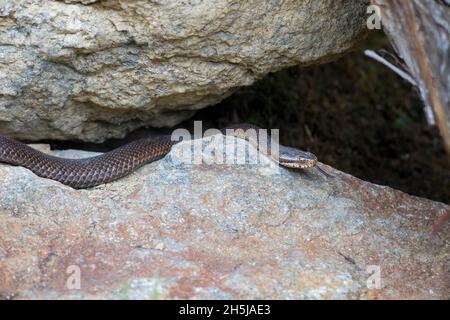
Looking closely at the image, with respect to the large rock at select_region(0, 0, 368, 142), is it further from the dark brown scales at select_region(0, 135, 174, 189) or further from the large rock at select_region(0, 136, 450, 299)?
the large rock at select_region(0, 136, 450, 299)

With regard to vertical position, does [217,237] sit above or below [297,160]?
below

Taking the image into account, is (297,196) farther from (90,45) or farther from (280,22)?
(90,45)

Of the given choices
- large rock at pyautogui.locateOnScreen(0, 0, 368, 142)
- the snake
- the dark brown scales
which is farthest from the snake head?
the dark brown scales

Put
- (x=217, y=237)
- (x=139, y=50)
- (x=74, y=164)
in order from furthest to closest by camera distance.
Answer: (x=74, y=164) → (x=139, y=50) → (x=217, y=237)

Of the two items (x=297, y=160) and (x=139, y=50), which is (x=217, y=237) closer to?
(x=297, y=160)

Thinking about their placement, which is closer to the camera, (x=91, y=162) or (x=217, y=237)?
(x=217, y=237)

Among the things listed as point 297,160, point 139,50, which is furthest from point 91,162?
point 297,160

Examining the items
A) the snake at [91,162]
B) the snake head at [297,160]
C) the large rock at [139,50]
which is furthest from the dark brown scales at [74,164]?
the snake head at [297,160]
